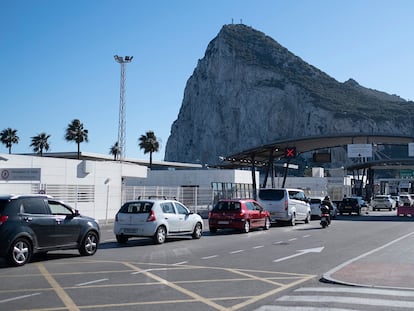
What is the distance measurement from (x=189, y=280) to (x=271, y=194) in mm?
18435

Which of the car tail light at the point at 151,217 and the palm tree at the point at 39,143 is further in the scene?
the palm tree at the point at 39,143

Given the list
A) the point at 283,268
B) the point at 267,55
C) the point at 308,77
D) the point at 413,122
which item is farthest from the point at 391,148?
the point at 283,268

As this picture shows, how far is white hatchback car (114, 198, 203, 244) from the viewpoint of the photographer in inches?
710

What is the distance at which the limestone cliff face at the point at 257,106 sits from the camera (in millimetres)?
174875

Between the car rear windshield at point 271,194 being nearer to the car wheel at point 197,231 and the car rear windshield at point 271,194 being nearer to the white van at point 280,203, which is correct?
the white van at point 280,203

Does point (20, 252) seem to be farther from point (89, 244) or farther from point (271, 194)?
point (271, 194)

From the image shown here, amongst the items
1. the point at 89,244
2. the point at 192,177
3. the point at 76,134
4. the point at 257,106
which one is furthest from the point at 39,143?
the point at 257,106

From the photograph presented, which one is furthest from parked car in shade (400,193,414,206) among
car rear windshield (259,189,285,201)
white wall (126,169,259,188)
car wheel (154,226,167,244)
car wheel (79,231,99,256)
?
car wheel (79,231,99,256)

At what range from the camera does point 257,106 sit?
176m

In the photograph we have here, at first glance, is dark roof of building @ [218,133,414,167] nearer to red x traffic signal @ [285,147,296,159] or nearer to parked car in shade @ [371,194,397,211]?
red x traffic signal @ [285,147,296,159]

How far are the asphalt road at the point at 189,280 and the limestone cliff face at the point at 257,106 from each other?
153 metres

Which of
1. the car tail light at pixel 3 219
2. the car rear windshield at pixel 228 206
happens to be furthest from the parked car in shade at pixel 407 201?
the car tail light at pixel 3 219

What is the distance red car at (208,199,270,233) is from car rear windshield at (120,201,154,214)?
19.4 feet

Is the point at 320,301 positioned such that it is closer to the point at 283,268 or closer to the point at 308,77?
the point at 283,268
